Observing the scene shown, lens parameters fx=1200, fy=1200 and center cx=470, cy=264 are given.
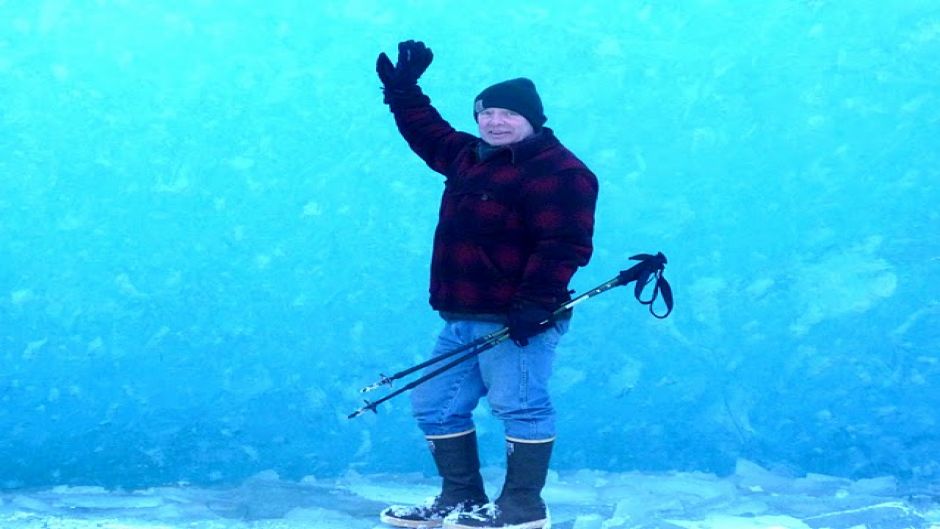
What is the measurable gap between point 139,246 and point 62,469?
705 millimetres

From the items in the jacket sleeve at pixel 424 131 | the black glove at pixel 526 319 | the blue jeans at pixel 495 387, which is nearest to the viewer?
the black glove at pixel 526 319

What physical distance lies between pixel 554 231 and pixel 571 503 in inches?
38.0

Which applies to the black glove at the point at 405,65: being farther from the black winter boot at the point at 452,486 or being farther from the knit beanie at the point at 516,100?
the black winter boot at the point at 452,486

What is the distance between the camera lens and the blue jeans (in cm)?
299

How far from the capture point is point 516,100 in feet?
9.95

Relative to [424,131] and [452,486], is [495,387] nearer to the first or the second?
[452,486]

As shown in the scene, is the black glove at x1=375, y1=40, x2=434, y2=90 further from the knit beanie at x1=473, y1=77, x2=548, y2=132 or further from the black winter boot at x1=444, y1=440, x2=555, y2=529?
the black winter boot at x1=444, y1=440, x2=555, y2=529

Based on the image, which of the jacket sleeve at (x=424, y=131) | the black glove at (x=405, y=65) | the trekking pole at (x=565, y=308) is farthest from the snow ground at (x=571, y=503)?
the black glove at (x=405, y=65)

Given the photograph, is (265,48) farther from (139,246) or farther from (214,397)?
(214,397)

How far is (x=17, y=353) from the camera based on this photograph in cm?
351

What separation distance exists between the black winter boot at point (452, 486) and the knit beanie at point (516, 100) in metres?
0.84

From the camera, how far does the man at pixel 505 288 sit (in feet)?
9.48

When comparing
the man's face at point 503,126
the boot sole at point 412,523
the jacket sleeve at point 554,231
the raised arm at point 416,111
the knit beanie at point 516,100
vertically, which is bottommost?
the boot sole at point 412,523

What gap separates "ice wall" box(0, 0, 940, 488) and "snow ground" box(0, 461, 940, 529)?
79 millimetres
